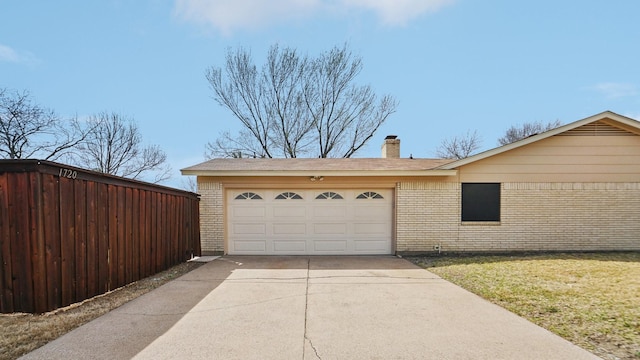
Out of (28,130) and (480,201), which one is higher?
(28,130)

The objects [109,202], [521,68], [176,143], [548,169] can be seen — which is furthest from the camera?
[176,143]

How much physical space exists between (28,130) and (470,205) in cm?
2078

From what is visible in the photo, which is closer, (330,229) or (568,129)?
(568,129)

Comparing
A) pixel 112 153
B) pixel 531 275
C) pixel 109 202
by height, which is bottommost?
pixel 531 275

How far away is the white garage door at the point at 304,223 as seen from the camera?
9.40 metres

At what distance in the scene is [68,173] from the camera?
4.52 metres

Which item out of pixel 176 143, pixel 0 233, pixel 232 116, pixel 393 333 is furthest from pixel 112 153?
pixel 393 333

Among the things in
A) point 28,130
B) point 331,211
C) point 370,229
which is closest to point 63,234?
point 331,211

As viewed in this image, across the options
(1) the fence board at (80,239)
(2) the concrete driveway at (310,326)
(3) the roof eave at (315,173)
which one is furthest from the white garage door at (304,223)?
(1) the fence board at (80,239)

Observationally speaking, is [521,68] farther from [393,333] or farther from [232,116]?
[232,116]

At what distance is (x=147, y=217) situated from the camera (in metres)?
6.52

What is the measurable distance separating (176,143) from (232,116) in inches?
Result: 157

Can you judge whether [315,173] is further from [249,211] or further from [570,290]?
[570,290]

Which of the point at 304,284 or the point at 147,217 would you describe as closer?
the point at 304,284
